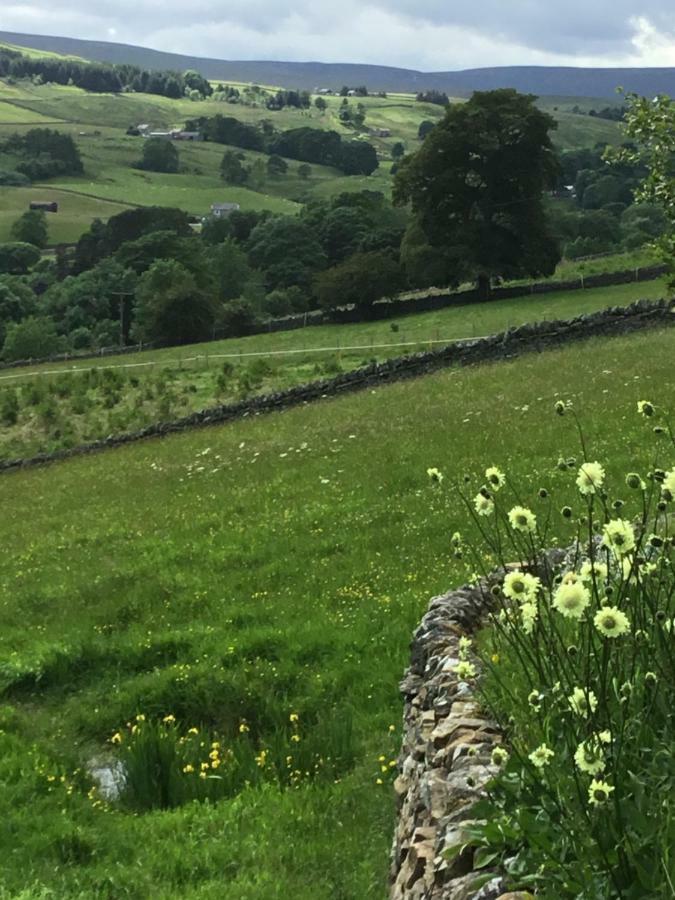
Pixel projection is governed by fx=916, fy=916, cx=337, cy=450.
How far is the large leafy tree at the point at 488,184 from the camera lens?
2184 inches

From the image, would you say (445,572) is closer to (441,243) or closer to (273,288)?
(441,243)

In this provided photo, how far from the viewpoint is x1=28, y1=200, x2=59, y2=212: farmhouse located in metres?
179

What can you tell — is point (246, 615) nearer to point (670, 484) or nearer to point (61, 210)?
point (670, 484)

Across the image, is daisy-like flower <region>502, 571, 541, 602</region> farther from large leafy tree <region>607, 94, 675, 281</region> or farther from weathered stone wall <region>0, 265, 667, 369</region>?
weathered stone wall <region>0, 265, 667, 369</region>

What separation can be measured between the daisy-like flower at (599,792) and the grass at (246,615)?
3360 mm

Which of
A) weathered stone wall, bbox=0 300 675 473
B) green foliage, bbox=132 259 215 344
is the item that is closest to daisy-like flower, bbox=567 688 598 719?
weathered stone wall, bbox=0 300 675 473

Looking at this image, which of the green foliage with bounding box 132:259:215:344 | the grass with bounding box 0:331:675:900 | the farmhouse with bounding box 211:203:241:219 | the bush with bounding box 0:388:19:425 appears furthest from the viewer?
the farmhouse with bounding box 211:203:241:219

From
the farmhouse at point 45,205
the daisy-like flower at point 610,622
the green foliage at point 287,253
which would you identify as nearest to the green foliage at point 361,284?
the green foliage at point 287,253

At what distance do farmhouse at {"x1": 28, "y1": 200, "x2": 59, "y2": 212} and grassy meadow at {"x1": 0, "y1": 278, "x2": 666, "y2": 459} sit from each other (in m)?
136

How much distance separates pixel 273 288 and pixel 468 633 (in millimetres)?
104344

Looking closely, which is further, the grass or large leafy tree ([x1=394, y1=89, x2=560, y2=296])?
large leafy tree ([x1=394, y1=89, x2=560, y2=296])

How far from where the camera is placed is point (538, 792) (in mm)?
3871

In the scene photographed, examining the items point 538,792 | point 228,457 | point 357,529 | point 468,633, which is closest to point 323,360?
point 228,457

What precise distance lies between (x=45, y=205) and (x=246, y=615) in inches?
7315
